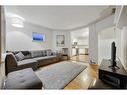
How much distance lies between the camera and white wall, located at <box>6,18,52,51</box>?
4.51 meters

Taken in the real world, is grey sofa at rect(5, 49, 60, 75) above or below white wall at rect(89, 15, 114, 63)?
below

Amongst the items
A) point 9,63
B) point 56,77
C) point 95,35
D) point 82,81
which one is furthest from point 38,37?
point 82,81

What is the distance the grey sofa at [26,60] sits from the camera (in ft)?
9.70

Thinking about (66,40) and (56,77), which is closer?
(56,77)

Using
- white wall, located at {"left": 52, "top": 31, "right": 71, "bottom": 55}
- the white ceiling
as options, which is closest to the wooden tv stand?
the white ceiling

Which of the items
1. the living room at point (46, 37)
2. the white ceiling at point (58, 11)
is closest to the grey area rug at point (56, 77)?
the living room at point (46, 37)

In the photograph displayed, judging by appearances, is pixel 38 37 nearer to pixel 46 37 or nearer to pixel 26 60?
pixel 46 37

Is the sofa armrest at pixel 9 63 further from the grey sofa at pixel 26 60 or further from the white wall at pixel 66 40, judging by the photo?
the white wall at pixel 66 40

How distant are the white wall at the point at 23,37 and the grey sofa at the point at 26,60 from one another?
614 mm

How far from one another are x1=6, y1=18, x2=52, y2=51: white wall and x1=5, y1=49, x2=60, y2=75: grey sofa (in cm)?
61

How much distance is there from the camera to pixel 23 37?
5.18 meters

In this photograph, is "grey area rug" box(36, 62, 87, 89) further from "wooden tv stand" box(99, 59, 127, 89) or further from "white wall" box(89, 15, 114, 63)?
"white wall" box(89, 15, 114, 63)

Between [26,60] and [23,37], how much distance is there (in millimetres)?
1758
